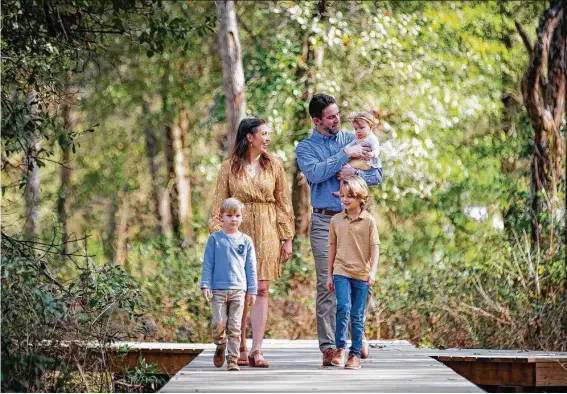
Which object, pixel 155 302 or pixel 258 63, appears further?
pixel 258 63

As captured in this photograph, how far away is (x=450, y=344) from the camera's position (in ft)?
44.4

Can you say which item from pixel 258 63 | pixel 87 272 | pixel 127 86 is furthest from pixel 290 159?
pixel 87 272

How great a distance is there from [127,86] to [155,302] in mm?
9896

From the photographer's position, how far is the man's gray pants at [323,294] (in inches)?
351

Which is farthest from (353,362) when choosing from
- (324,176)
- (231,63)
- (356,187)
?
(231,63)

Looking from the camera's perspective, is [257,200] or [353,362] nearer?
[353,362]

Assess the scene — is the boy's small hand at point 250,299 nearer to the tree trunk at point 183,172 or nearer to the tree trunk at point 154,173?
the tree trunk at point 183,172

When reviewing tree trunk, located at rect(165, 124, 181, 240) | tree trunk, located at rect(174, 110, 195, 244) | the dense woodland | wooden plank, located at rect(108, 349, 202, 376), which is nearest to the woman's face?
the dense woodland

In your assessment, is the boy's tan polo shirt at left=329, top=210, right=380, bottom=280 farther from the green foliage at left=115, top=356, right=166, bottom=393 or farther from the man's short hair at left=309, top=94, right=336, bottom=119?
the green foliage at left=115, top=356, right=166, bottom=393

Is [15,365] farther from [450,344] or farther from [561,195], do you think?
[561,195]

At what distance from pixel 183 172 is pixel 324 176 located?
61.4 ft

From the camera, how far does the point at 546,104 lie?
47.7 feet

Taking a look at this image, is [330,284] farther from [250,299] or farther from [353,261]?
[250,299]

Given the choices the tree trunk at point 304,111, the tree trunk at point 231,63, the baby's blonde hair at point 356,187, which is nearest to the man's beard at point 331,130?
the baby's blonde hair at point 356,187
